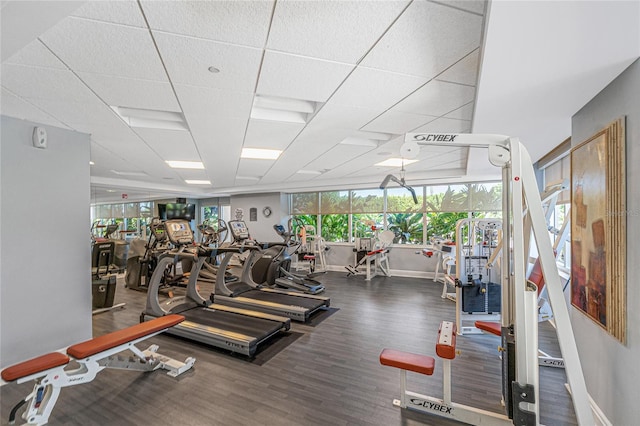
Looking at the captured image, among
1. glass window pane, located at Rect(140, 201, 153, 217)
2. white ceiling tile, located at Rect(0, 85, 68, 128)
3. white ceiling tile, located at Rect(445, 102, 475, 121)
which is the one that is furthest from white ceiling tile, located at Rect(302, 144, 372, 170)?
glass window pane, located at Rect(140, 201, 153, 217)

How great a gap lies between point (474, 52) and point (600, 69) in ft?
2.40

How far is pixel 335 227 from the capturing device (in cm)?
877

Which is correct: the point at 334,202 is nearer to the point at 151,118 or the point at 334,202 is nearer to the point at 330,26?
the point at 151,118

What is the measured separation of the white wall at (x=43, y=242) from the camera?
2697mm

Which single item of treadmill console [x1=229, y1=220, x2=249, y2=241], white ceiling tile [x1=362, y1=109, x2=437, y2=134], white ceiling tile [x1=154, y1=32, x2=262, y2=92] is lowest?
treadmill console [x1=229, y1=220, x2=249, y2=241]

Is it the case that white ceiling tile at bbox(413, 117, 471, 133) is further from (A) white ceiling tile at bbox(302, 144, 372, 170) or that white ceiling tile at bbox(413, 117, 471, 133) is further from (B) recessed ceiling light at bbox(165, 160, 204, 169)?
(B) recessed ceiling light at bbox(165, 160, 204, 169)

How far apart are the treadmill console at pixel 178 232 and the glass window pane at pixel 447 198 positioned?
585 centimetres

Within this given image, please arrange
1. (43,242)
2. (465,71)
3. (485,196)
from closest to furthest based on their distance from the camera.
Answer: (465,71) < (43,242) < (485,196)

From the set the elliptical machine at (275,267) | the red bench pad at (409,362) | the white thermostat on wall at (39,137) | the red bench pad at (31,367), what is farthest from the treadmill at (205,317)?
the white thermostat on wall at (39,137)

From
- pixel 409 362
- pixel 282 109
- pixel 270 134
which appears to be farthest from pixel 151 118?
pixel 409 362

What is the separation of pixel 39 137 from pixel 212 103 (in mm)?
1951

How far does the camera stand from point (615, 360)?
1842 mm

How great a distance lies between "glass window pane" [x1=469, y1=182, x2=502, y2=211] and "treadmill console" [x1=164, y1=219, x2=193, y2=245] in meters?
6.41

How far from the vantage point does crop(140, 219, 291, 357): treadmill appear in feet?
10.4
